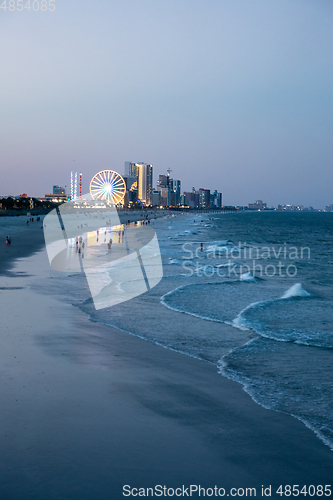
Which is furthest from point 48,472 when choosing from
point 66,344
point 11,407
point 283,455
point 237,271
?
point 237,271

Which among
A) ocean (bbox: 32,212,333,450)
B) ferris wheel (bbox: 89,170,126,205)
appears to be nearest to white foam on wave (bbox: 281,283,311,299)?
ocean (bbox: 32,212,333,450)

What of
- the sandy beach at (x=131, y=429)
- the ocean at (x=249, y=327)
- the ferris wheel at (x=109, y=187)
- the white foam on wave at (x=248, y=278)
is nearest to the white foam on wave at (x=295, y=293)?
the ocean at (x=249, y=327)

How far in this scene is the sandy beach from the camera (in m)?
5.19

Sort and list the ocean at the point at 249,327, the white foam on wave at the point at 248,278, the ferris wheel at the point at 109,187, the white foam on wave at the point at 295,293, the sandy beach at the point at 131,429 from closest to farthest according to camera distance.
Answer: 1. the sandy beach at the point at 131,429
2. the ocean at the point at 249,327
3. the white foam on wave at the point at 295,293
4. the white foam on wave at the point at 248,278
5. the ferris wheel at the point at 109,187

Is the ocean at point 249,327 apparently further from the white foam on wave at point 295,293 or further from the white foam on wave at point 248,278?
the white foam on wave at point 248,278

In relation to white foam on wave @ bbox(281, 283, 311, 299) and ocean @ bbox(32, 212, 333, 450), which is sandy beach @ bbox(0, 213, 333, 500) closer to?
ocean @ bbox(32, 212, 333, 450)

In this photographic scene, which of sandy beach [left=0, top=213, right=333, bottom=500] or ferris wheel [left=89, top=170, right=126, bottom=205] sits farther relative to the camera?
ferris wheel [left=89, top=170, right=126, bottom=205]

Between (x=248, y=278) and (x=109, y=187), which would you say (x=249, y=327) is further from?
(x=109, y=187)

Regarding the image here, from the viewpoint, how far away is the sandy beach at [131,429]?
5191 mm

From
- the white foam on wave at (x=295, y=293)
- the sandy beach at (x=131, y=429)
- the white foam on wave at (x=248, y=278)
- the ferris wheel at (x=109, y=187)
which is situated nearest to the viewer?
the sandy beach at (x=131, y=429)

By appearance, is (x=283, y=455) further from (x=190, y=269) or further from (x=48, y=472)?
(x=190, y=269)

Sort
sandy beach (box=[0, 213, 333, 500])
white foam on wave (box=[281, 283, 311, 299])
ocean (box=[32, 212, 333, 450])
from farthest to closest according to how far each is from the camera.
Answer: white foam on wave (box=[281, 283, 311, 299]), ocean (box=[32, 212, 333, 450]), sandy beach (box=[0, 213, 333, 500])

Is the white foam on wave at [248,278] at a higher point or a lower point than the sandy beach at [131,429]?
lower

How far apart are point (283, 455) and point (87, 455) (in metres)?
2.93
